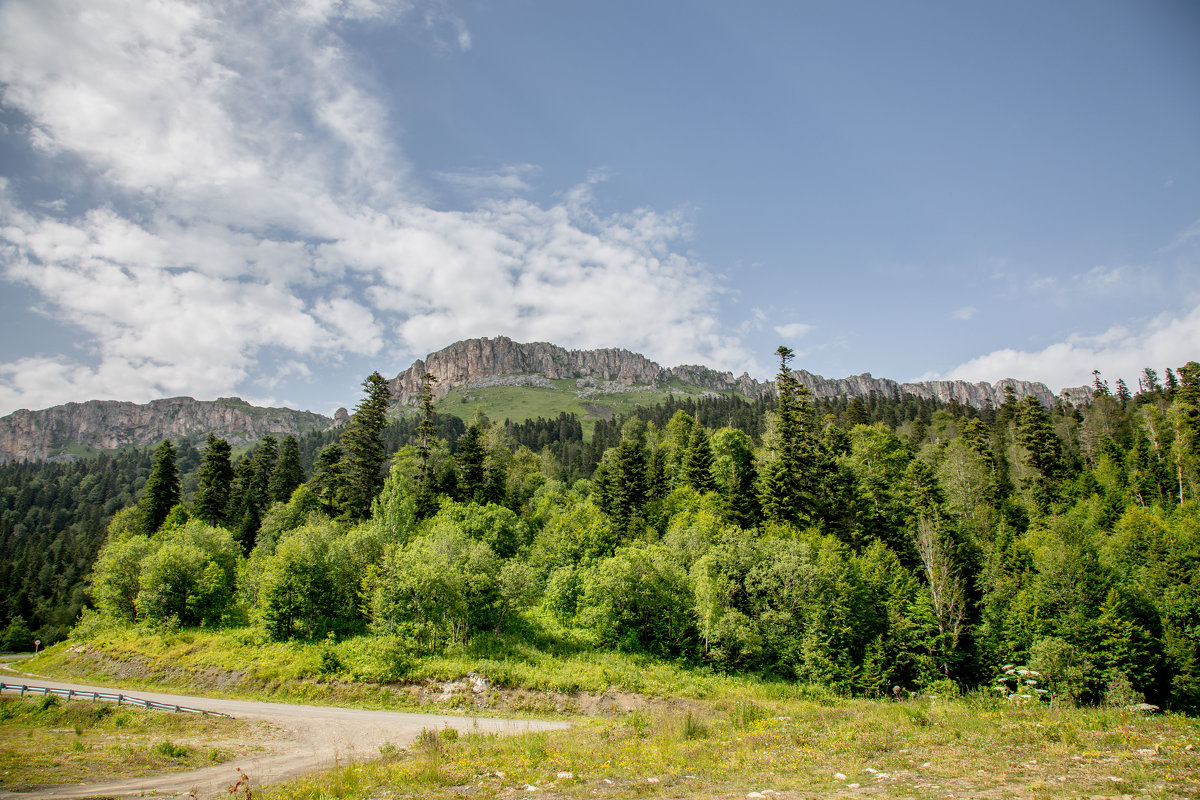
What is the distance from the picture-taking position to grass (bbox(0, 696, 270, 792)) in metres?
16.6

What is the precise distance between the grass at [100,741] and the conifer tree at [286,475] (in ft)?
144

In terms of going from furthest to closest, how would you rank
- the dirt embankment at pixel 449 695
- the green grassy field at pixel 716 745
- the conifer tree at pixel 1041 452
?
the conifer tree at pixel 1041 452
the dirt embankment at pixel 449 695
the green grassy field at pixel 716 745

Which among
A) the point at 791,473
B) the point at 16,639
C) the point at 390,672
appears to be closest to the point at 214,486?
the point at 390,672

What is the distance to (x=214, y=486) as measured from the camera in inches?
2549

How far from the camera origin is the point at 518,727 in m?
24.7

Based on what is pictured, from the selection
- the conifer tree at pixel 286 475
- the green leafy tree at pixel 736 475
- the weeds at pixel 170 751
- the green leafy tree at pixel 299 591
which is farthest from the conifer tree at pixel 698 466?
the conifer tree at pixel 286 475

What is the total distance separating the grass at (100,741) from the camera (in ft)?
54.5

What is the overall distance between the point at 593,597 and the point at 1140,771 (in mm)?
34652

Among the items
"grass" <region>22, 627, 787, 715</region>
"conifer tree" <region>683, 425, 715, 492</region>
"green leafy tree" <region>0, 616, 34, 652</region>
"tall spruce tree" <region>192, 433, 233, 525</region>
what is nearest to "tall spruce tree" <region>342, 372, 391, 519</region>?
"grass" <region>22, 627, 787, 715</region>

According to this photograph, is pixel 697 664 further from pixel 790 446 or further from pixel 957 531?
pixel 957 531

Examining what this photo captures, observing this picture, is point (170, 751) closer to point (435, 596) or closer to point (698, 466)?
point (435, 596)

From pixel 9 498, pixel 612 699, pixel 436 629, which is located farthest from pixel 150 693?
pixel 9 498

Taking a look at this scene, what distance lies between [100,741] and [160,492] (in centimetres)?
5340

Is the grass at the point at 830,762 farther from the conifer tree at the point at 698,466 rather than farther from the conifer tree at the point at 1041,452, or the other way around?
the conifer tree at the point at 1041,452
